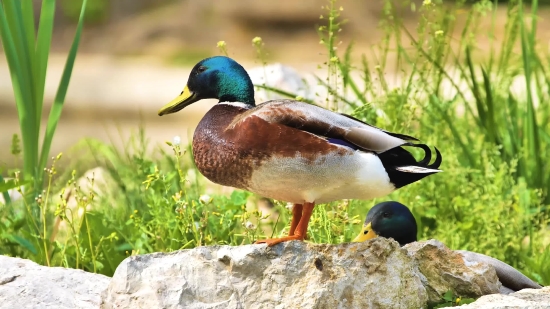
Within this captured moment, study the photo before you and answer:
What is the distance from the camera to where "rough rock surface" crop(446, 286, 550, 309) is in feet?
7.80

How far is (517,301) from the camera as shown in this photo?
A: 2.41 meters

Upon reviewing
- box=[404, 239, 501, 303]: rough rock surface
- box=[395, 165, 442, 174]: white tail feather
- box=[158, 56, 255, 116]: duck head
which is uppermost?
box=[158, 56, 255, 116]: duck head

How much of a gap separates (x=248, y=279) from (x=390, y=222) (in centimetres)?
90

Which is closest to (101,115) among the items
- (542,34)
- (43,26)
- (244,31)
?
(244,31)

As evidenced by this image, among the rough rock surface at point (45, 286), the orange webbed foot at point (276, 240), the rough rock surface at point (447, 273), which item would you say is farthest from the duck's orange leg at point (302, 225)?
the rough rock surface at point (45, 286)

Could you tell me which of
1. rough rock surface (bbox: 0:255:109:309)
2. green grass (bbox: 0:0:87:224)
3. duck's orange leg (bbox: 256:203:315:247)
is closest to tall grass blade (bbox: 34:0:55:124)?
green grass (bbox: 0:0:87:224)

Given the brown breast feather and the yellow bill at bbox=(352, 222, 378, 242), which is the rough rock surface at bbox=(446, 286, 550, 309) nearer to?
the brown breast feather

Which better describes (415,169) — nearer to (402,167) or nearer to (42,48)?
(402,167)

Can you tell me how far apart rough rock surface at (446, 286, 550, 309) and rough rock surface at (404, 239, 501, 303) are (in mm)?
228

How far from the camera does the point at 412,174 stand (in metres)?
2.53

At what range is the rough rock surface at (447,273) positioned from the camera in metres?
2.74

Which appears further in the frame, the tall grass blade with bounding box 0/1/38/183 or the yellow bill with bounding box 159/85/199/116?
the tall grass blade with bounding box 0/1/38/183

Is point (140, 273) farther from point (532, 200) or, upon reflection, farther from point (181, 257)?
point (532, 200)

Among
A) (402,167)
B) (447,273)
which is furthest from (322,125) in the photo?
(447,273)
